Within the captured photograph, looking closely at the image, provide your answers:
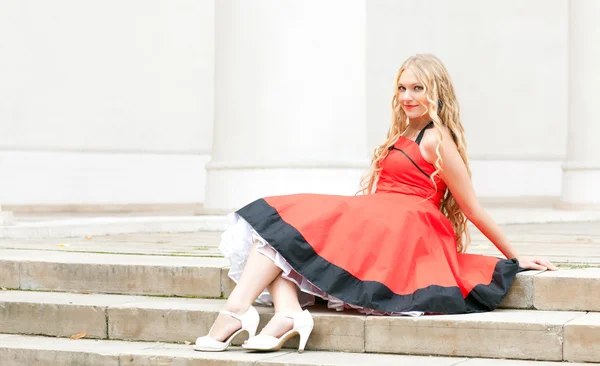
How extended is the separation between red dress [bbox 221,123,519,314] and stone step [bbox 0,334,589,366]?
9.7 inches

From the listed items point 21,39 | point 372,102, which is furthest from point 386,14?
point 21,39

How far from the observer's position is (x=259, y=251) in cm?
457

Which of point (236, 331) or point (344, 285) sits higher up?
point (344, 285)

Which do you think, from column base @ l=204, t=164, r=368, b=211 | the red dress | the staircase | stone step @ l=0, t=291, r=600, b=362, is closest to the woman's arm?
the red dress

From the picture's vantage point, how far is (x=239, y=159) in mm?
8836

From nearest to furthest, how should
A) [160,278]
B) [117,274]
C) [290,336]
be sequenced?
[290,336]
[160,278]
[117,274]

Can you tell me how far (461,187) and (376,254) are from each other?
56 centimetres

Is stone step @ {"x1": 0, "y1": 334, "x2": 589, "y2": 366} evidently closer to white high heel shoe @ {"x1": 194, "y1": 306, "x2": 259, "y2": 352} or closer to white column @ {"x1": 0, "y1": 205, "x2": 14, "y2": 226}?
white high heel shoe @ {"x1": 194, "y1": 306, "x2": 259, "y2": 352}

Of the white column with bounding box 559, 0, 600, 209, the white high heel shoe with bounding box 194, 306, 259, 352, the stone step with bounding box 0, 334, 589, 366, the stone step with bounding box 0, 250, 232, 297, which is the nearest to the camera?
the stone step with bounding box 0, 334, 589, 366

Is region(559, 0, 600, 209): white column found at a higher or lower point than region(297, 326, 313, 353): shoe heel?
higher

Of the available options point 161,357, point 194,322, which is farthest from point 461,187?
point 161,357

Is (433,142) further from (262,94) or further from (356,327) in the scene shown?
(262,94)

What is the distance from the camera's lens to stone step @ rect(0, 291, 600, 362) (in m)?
4.37

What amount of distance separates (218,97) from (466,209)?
435cm
